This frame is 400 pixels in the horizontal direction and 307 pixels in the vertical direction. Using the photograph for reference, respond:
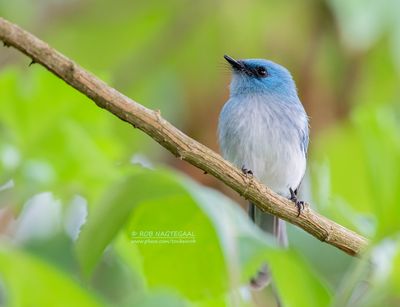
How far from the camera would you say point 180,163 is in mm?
3646

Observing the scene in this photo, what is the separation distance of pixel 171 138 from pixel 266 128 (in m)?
1.94

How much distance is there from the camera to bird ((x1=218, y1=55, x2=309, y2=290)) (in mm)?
3883

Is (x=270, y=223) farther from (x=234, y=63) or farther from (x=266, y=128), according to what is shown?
(x=234, y=63)

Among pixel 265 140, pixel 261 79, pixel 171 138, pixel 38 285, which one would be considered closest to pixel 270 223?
pixel 265 140

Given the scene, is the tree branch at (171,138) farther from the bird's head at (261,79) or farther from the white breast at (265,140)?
the bird's head at (261,79)


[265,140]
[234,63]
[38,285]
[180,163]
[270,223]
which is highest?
[234,63]

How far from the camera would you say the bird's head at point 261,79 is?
4.04 m

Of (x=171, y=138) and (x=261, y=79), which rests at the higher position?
(x=261, y=79)

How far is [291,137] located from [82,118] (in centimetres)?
153

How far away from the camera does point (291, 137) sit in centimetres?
402

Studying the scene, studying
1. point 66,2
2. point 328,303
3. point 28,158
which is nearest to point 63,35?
point 66,2

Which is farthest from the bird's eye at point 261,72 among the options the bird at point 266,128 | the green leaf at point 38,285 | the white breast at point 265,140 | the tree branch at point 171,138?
the green leaf at point 38,285

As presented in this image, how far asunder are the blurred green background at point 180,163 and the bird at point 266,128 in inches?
3.2

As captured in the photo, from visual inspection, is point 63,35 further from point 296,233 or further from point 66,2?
point 296,233
